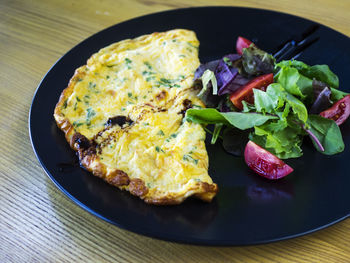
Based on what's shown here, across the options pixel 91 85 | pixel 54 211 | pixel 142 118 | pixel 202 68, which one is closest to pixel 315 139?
pixel 202 68

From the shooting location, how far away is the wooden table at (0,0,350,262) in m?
2.35

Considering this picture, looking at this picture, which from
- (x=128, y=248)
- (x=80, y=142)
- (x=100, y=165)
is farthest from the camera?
(x=80, y=142)

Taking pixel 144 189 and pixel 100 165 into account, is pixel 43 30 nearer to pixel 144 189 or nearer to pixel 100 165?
pixel 100 165

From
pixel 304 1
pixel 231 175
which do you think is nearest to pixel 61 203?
pixel 231 175

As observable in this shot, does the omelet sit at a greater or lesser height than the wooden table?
greater

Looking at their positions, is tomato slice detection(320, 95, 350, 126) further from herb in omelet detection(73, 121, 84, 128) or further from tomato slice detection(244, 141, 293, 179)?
herb in omelet detection(73, 121, 84, 128)

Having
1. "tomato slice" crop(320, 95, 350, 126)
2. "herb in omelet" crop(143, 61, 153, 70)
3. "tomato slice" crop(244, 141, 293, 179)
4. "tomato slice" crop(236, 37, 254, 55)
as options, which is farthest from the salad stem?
"herb in omelet" crop(143, 61, 153, 70)

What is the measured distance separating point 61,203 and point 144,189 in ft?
2.27

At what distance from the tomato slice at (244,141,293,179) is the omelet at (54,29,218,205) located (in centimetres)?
32

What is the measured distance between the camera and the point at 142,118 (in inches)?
116

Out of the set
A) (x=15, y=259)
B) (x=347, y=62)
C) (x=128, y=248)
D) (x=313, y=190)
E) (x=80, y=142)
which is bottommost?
(x=15, y=259)

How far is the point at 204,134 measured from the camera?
290 centimetres

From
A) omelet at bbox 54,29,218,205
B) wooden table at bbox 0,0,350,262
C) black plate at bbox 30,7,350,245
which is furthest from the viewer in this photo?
omelet at bbox 54,29,218,205

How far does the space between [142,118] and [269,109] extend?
0.96 m
